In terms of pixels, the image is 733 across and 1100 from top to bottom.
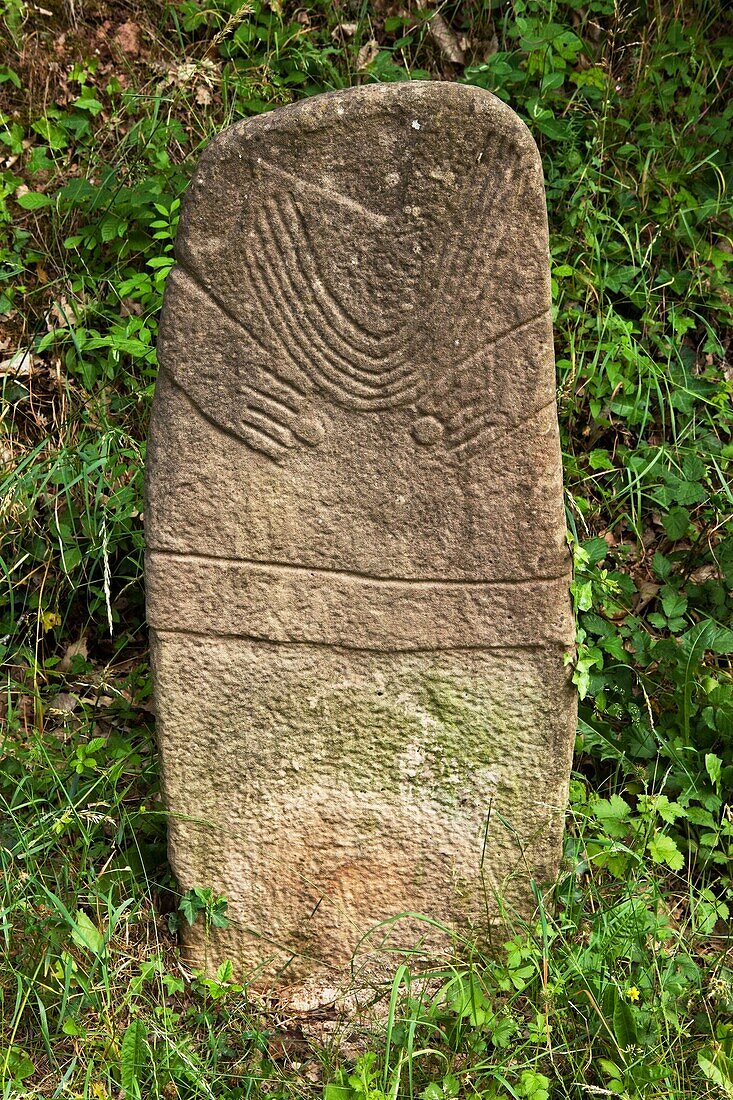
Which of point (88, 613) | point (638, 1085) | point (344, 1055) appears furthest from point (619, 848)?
point (88, 613)

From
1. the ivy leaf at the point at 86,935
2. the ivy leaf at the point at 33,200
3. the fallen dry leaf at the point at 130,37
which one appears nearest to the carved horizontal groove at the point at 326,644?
the ivy leaf at the point at 86,935

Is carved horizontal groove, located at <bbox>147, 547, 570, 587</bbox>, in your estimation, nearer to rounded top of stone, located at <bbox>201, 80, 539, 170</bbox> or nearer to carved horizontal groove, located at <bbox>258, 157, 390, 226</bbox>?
carved horizontal groove, located at <bbox>258, 157, 390, 226</bbox>

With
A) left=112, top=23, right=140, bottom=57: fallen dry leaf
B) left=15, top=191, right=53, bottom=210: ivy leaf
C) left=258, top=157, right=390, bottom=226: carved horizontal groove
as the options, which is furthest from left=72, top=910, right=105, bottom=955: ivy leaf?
left=112, top=23, right=140, bottom=57: fallen dry leaf

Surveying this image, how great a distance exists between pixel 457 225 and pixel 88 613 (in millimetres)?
1777

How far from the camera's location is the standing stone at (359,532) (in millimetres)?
1839

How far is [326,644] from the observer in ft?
7.08

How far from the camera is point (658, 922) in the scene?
2350mm

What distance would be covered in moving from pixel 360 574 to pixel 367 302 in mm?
512

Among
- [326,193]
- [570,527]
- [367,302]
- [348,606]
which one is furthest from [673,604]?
[326,193]

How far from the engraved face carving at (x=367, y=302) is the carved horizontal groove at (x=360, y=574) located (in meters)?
0.22

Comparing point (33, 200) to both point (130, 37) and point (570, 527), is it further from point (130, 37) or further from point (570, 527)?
point (570, 527)

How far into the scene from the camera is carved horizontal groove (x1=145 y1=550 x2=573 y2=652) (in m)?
2.10

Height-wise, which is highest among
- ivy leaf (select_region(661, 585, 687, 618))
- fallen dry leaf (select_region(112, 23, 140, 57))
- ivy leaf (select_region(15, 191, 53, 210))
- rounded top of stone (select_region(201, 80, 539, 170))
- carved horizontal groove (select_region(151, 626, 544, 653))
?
rounded top of stone (select_region(201, 80, 539, 170))

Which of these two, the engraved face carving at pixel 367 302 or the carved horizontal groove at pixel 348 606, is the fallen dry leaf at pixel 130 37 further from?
the carved horizontal groove at pixel 348 606
